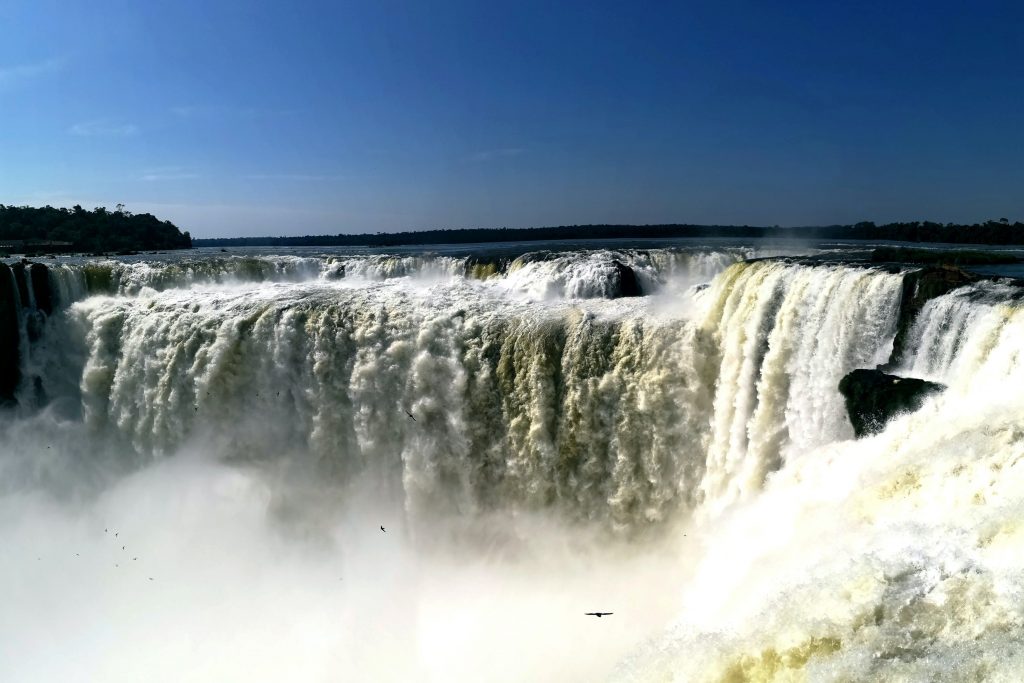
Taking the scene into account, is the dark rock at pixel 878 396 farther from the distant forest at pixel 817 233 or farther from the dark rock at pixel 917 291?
the distant forest at pixel 817 233

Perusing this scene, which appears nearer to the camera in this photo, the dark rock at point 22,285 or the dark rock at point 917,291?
the dark rock at point 917,291

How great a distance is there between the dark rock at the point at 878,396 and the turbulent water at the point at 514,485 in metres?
0.21

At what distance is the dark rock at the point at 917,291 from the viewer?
7184mm

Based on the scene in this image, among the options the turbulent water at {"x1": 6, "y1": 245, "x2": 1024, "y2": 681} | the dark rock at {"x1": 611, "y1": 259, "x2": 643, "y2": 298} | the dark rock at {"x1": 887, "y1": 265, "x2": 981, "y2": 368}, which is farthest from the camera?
the dark rock at {"x1": 611, "y1": 259, "x2": 643, "y2": 298}

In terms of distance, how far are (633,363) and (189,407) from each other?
8.84 metres

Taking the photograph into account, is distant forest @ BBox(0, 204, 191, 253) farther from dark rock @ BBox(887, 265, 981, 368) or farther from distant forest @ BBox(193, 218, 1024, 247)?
dark rock @ BBox(887, 265, 981, 368)

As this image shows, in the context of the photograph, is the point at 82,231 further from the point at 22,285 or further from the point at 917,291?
the point at 917,291

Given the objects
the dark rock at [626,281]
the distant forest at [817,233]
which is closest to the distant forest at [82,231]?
the distant forest at [817,233]

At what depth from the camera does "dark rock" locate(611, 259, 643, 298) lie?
15473mm

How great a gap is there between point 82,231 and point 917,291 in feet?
153

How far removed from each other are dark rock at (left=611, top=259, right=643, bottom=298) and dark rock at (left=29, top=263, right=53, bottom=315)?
1391 centimetres

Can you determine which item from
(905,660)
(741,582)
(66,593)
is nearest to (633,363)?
(741,582)

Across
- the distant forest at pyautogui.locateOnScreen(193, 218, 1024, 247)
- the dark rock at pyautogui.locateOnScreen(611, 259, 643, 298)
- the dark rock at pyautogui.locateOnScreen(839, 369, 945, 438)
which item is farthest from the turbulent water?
the distant forest at pyautogui.locateOnScreen(193, 218, 1024, 247)

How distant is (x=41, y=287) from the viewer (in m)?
16.1
